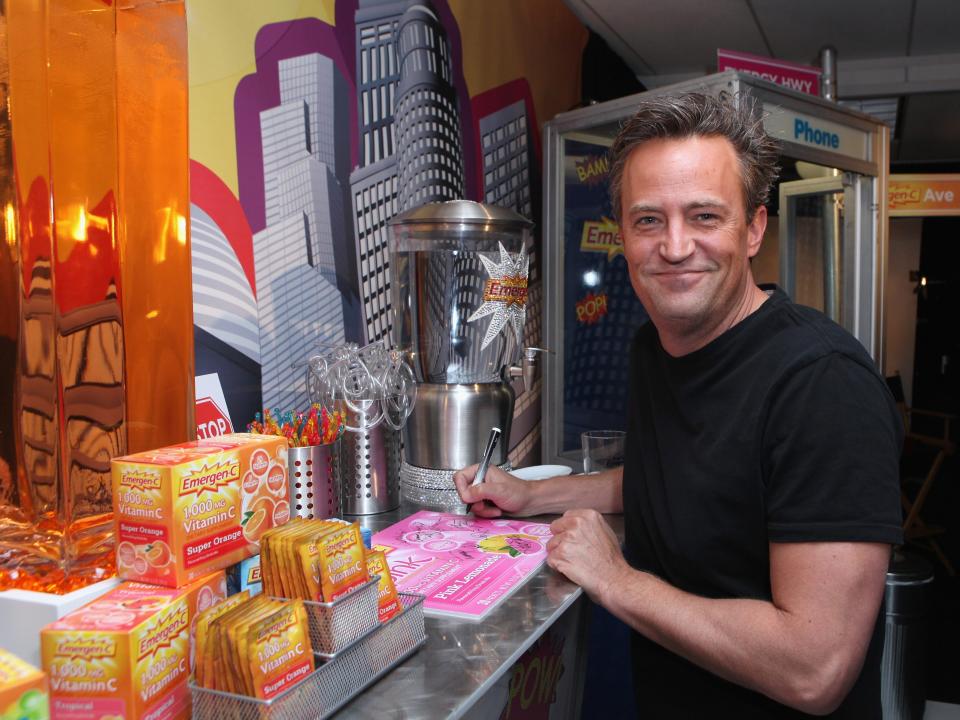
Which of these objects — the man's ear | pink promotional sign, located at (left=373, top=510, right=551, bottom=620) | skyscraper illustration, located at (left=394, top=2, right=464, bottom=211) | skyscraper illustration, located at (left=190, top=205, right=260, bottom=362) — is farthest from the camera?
skyscraper illustration, located at (left=394, top=2, right=464, bottom=211)

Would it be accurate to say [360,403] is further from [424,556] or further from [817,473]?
[817,473]

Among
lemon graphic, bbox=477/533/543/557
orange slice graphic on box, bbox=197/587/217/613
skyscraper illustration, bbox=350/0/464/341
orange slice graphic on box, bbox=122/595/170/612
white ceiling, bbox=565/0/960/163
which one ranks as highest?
white ceiling, bbox=565/0/960/163

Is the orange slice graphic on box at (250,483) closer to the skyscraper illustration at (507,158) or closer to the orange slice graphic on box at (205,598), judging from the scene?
the orange slice graphic on box at (205,598)

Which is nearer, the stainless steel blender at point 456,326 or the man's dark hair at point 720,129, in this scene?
the man's dark hair at point 720,129

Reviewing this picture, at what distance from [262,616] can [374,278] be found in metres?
1.33

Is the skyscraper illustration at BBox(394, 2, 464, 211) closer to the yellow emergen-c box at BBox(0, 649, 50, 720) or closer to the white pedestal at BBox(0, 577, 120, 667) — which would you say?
the white pedestal at BBox(0, 577, 120, 667)

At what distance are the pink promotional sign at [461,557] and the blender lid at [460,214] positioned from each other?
63 cm

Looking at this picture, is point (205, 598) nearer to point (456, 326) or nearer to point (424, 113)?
point (456, 326)

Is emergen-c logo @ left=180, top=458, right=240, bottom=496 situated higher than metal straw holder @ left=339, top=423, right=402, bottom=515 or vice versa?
emergen-c logo @ left=180, top=458, right=240, bottom=496

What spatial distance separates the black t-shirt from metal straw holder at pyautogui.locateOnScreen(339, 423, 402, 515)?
48 cm

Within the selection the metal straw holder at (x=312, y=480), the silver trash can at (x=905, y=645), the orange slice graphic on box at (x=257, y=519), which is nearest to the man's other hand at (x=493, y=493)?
the metal straw holder at (x=312, y=480)

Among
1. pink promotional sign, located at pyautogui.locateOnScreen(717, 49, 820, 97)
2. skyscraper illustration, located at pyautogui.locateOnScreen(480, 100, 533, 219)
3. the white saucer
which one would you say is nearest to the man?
the white saucer

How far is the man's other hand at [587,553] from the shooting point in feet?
3.95

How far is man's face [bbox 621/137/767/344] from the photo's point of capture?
1.20m
